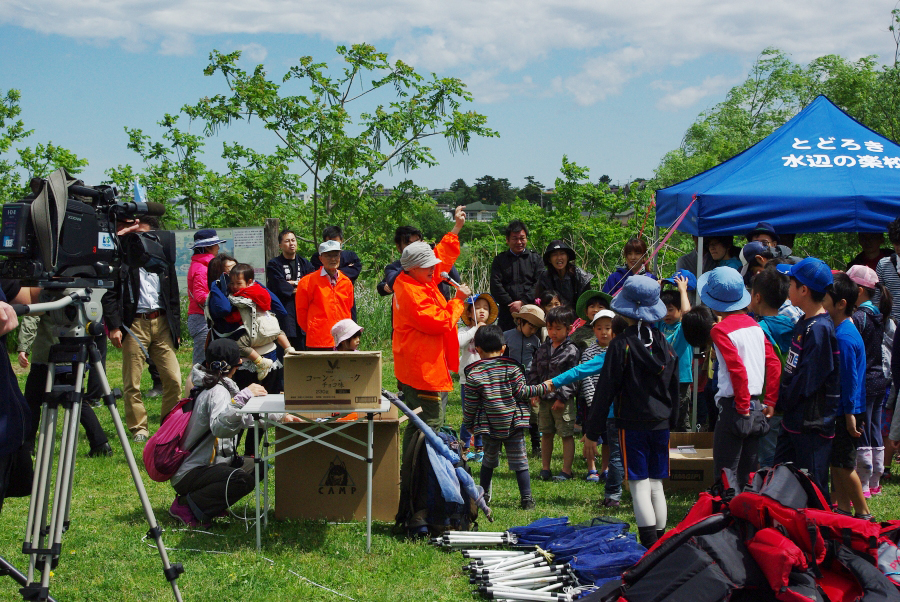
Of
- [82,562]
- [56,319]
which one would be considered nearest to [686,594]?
Result: [56,319]

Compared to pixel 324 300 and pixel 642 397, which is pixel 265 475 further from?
pixel 324 300

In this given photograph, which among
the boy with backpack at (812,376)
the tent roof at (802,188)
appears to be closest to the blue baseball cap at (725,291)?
the boy with backpack at (812,376)

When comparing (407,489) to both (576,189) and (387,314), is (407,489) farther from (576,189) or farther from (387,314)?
(576,189)

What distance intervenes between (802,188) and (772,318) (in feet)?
6.45

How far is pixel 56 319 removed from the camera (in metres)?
3.29

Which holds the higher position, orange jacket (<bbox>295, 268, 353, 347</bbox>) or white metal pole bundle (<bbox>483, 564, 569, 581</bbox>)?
orange jacket (<bbox>295, 268, 353, 347</bbox>)

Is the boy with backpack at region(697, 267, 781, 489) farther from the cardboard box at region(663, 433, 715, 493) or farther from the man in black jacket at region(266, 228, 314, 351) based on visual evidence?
the man in black jacket at region(266, 228, 314, 351)

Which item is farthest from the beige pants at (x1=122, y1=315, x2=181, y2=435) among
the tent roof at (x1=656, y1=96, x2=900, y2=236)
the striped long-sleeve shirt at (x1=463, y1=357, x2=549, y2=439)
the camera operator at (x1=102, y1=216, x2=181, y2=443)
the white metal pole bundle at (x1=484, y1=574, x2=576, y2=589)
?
the tent roof at (x1=656, y1=96, x2=900, y2=236)

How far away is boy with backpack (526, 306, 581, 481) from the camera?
6.11 metres

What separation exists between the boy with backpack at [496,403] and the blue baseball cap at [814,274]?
5.98ft

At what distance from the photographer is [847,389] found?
4.58 metres

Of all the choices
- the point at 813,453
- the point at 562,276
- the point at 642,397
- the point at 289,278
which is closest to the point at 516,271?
the point at 562,276

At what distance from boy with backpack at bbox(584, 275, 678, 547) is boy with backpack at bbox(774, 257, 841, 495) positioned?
71cm

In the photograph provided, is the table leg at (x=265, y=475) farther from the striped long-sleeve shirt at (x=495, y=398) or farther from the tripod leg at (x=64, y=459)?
the tripod leg at (x=64, y=459)
